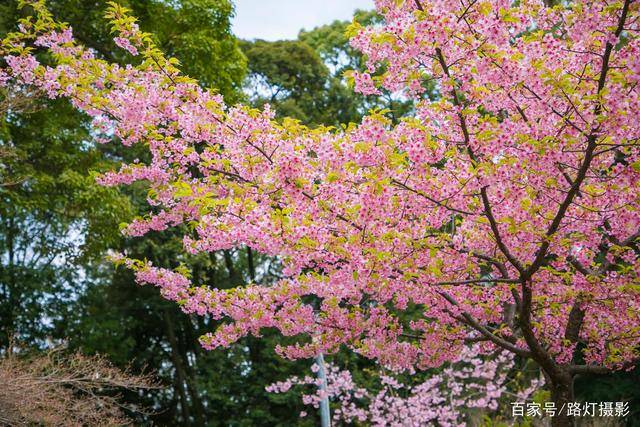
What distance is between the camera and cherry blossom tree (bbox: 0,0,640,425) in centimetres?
341

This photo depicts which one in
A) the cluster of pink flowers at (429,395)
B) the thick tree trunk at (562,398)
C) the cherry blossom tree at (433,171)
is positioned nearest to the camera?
the cherry blossom tree at (433,171)

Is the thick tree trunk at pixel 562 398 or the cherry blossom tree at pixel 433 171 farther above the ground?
the cherry blossom tree at pixel 433 171

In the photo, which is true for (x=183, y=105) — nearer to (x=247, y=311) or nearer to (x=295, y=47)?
(x=247, y=311)

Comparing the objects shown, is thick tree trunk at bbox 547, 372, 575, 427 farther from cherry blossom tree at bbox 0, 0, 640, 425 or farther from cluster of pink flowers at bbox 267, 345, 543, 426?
cluster of pink flowers at bbox 267, 345, 543, 426

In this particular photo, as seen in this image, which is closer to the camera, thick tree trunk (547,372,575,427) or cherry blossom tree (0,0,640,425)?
cherry blossom tree (0,0,640,425)

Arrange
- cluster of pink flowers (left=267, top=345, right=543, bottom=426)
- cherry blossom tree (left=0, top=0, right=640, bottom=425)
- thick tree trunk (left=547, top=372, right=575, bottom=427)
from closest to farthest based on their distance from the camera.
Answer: cherry blossom tree (left=0, top=0, right=640, bottom=425), thick tree trunk (left=547, top=372, right=575, bottom=427), cluster of pink flowers (left=267, top=345, right=543, bottom=426)

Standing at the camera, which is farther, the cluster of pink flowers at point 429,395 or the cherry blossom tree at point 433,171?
the cluster of pink flowers at point 429,395

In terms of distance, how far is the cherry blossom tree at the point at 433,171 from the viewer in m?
3.41

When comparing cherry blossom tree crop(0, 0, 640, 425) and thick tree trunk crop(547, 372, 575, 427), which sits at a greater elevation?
cherry blossom tree crop(0, 0, 640, 425)

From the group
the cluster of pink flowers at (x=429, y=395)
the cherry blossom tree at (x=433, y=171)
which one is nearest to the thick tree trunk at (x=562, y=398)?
Result: the cherry blossom tree at (x=433, y=171)

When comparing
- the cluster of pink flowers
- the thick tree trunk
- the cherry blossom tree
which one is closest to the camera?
the cherry blossom tree

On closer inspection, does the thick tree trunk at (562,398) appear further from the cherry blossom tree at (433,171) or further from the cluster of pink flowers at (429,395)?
the cluster of pink flowers at (429,395)

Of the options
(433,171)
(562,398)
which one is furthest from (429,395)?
(433,171)

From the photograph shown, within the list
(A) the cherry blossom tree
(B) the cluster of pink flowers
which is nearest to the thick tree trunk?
(A) the cherry blossom tree
